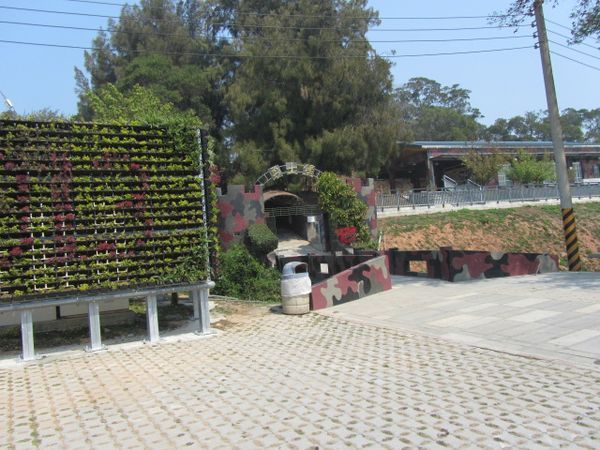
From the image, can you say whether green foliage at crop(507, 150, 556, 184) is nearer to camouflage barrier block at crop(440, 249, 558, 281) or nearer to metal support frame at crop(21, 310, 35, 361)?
camouflage barrier block at crop(440, 249, 558, 281)

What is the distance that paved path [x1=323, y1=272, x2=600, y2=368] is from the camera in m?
7.01

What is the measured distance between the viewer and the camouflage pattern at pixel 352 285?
11262 millimetres

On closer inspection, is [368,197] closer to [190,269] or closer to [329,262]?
[329,262]

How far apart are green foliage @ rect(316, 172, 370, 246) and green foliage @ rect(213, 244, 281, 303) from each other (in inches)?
306

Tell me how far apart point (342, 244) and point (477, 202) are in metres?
14.0

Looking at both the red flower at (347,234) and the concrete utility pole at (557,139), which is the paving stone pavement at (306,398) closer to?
the concrete utility pole at (557,139)

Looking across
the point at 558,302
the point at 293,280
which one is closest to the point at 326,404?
the point at 293,280

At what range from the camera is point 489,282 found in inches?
529

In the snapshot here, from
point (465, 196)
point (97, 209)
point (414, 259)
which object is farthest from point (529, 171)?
point (97, 209)

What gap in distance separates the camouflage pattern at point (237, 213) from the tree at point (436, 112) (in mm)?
44479

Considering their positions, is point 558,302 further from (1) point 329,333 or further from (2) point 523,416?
(2) point 523,416

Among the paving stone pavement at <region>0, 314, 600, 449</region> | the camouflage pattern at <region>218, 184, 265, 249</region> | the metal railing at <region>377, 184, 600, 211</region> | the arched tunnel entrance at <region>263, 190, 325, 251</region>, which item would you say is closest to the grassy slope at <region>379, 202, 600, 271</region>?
the metal railing at <region>377, 184, 600, 211</region>

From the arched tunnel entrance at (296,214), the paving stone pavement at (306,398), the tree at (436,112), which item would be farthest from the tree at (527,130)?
the paving stone pavement at (306,398)

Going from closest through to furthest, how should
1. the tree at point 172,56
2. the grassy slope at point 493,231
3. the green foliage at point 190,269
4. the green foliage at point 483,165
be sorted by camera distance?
the green foliage at point 190,269, the grassy slope at point 493,231, the tree at point 172,56, the green foliage at point 483,165
